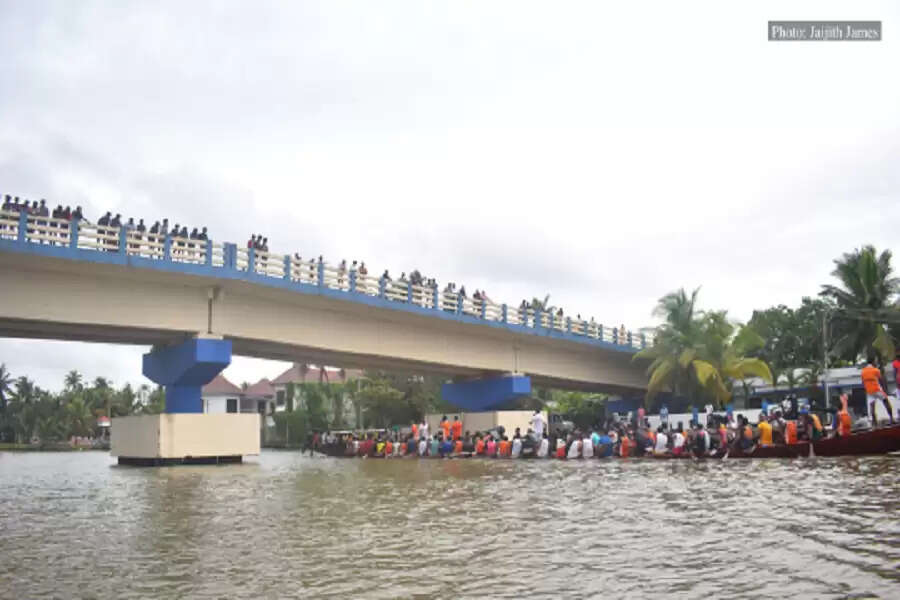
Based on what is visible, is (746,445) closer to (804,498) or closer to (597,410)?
(804,498)

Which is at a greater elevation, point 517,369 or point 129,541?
point 517,369

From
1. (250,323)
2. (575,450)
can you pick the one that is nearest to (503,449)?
(575,450)

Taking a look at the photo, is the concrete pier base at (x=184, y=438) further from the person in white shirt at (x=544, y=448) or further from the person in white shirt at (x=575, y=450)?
the person in white shirt at (x=575, y=450)

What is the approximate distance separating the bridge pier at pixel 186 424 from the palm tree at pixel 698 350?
→ 2236 centimetres

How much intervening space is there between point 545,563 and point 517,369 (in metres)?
34.2

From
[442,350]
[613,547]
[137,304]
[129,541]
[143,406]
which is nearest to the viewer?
[613,547]

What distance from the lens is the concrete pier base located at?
96.2 feet

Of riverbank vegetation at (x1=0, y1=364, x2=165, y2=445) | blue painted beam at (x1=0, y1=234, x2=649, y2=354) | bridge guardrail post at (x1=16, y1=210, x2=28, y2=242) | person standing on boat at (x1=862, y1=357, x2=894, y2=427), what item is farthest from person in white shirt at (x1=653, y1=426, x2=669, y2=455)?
riverbank vegetation at (x1=0, y1=364, x2=165, y2=445)

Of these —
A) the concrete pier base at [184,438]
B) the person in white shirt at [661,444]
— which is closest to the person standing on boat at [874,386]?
the person in white shirt at [661,444]

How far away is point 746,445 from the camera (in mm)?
23922

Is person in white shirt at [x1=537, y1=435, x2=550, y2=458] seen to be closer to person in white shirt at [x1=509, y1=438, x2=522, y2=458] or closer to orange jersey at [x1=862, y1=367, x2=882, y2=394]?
person in white shirt at [x1=509, y1=438, x2=522, y2=458]

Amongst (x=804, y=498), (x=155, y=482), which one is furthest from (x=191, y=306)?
(x=804, y=498)

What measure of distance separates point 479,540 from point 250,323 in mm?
22600

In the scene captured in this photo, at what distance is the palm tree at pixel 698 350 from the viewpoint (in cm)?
4159
